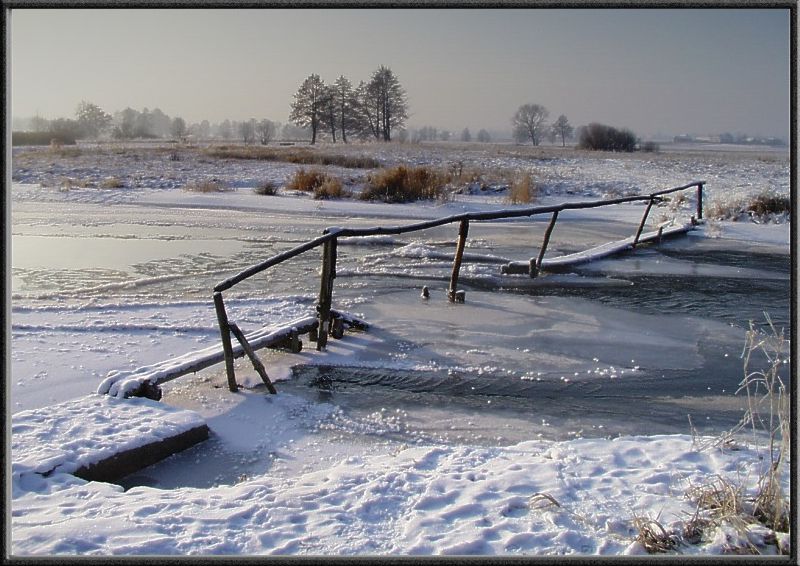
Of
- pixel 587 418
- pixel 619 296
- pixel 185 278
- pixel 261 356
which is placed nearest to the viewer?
pixel 587 418

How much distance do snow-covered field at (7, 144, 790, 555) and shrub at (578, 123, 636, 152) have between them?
21432 millimetres

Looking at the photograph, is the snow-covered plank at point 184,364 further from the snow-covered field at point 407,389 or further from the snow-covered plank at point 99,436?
the snow-covered field at point 407,389

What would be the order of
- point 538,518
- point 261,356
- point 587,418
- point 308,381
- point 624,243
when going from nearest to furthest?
point 538,518
point 587,418
point 308,381
point 261,356
point 624,243

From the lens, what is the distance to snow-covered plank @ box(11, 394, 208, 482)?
4645 millimetres

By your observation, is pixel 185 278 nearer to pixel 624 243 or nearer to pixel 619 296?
pixel 619 296

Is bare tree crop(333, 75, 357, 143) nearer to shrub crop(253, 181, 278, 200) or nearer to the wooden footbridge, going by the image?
shrub crop(253, 181, 278, 200)

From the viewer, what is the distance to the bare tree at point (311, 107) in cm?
1809

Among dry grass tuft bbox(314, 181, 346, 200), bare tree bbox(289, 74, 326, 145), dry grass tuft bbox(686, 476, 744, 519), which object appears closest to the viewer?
dry grass tuft bbox(686, 476, 744, 519)

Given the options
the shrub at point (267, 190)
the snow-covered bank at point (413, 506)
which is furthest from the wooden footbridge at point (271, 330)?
the shrub at point (267, 190)

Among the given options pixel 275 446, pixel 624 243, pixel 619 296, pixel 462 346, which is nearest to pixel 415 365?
pixel 462 346

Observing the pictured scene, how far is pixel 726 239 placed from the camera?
17469 millimetres

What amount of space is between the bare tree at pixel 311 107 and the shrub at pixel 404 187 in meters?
3.12

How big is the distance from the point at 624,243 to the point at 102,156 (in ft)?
91.7

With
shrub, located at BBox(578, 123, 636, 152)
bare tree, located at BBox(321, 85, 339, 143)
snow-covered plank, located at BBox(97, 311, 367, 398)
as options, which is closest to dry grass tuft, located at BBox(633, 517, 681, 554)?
snow-covered plank, located at BBox(97, 311, 367, 398)
